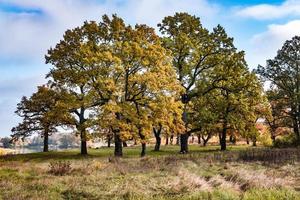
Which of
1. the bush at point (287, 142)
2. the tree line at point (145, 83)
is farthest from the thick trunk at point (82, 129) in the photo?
the bush at point (287, 142)

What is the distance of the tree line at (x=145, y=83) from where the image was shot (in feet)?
141

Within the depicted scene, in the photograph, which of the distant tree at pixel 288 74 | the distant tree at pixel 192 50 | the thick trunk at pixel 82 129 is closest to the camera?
the thick trunk at pixel 82 129

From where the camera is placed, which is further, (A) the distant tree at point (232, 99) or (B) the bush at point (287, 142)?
(B) the bush at point (287, 142)

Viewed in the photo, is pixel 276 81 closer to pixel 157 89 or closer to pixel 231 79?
pixel 231 79

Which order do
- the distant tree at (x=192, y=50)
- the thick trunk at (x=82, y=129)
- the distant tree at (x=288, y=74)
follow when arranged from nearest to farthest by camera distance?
the thick trunk at (x=82, y=129), the distant tree at (x=192, y=50), the distant tree at (x=288, y=74)

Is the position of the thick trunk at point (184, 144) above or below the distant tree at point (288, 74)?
below

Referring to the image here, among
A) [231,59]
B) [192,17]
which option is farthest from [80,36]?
[231,59]

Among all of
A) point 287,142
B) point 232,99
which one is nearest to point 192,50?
point 232,99

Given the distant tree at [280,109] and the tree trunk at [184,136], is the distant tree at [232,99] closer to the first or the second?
the tree trunk at [184,136]

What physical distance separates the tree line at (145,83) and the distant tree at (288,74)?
397 inches

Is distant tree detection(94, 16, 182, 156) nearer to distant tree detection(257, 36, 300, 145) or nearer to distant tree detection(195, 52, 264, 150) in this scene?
distant tree detection(195, 52, 264, 150)

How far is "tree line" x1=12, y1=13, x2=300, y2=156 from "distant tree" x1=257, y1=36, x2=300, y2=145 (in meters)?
10.1

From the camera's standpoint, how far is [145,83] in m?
44.4

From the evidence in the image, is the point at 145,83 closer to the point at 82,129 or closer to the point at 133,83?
the point at 133,83
